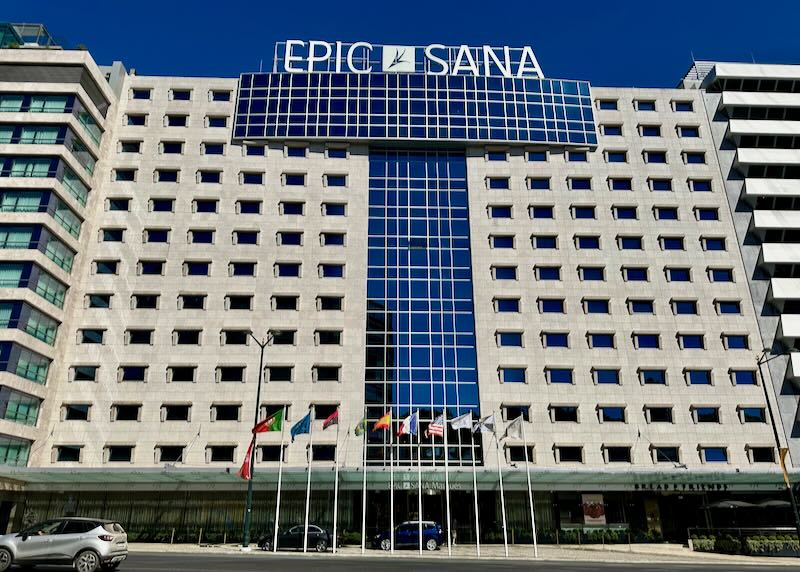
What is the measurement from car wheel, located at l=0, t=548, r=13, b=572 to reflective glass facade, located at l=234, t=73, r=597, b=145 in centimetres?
4713

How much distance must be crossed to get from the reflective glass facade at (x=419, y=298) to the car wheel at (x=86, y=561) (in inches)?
1241

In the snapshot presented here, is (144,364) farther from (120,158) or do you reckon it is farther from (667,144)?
(667,144)

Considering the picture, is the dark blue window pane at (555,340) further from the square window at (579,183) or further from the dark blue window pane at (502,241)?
the square window at (579,183)

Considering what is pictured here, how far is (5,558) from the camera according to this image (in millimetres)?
19797

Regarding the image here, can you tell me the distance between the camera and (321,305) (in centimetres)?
5441

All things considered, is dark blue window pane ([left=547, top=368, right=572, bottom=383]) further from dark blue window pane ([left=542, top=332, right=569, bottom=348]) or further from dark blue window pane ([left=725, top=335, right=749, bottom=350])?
dark blue window pane ([left=725, top=335, right=749, bottom=350])

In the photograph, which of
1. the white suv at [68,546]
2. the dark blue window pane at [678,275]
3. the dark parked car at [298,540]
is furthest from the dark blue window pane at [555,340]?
the white suv at [68,546]

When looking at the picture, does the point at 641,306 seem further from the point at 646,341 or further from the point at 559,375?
the point at 559,375

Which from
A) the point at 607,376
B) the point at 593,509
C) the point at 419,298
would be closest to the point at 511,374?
the point at 607,376

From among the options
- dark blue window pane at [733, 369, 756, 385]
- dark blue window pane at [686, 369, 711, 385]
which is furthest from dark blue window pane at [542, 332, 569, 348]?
dark blue window pane at [733, 369, 756, 385]

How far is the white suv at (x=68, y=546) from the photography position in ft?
64.3

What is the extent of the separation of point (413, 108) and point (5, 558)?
→ 52184 mm

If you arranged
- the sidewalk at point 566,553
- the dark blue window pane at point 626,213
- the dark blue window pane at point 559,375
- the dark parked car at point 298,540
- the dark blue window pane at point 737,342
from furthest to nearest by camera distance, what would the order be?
the dark blue window pane at point 626,213 < the dark blue window pane at point 737,342 < the dark blue window pane at point 559,375 < the dark parked car at point 298,540 < the sidewalk at point 566,553

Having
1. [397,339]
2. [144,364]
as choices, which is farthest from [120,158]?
[397,339]
